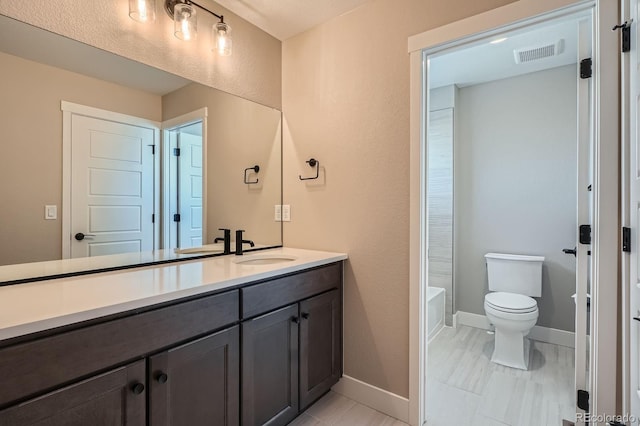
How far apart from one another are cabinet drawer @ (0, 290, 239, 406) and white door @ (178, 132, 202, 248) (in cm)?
74

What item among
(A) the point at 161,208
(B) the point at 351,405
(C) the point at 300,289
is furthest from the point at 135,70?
(B) the point at 351,405

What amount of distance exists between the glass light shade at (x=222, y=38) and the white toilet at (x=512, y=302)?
2.66m

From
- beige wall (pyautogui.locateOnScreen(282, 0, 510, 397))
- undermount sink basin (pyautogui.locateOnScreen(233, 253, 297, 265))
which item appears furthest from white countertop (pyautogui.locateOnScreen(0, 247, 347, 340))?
beige wall (pyautogui.locateOnScreen(282, 0, 510, 397))

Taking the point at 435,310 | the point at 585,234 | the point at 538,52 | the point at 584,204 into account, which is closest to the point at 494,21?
the point at 584,204

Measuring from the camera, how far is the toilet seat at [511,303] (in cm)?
235

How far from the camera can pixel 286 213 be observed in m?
2.35

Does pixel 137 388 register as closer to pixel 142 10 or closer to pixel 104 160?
pixel 104 160

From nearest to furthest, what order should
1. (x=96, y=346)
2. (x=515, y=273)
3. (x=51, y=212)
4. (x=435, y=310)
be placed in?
(x=96, y=346) → (x=51, y=212) → (x=515, y=273) → (x=435, y=310)

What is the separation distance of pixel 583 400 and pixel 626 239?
2.60ft

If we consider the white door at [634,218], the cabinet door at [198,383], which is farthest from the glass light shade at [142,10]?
the white door at [634,218]

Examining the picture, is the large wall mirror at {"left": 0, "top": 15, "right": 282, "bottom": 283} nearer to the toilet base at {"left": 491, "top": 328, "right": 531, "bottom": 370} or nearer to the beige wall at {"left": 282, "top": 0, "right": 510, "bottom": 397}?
the beige wall at {"left": 282, "top": 0, "right": 510, "bottom": 397}

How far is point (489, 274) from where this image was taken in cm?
290

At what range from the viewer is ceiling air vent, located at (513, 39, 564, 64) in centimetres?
236

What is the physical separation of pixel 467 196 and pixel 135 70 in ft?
9.72
